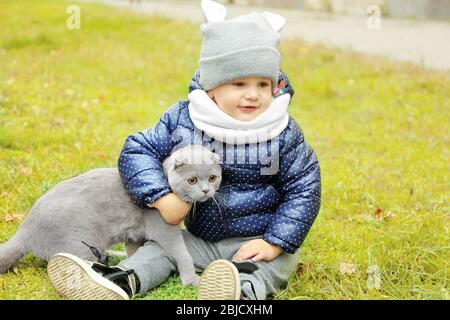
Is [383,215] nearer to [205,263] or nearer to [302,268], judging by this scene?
[302,268]

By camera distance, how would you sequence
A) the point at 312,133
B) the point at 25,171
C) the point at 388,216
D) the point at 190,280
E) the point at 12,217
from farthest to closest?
the point at 312,133 < the point at 25,171 < the point at 388,216 < the point at 12,217 < the point at 190,280

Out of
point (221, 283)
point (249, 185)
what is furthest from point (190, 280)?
point (249, 185)

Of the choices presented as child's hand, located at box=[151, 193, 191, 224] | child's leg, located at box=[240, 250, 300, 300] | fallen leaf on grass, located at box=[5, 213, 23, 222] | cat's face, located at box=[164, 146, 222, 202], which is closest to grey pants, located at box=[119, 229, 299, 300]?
child's leg, located at box=[240, 250, 300, 300]

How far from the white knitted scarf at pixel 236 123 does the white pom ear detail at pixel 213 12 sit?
1.31 feet

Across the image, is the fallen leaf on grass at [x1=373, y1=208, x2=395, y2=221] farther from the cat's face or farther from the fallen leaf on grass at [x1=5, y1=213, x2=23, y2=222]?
the fallen leaf on grass at [x1=5, y1=213, x2=23, y2=222]

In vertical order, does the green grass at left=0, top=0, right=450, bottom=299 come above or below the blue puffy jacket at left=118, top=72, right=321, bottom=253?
below

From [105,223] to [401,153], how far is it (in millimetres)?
3488

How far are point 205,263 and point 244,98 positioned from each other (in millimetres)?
889

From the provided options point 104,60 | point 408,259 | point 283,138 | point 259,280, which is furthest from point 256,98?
point 104,60

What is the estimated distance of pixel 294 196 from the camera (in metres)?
3.50

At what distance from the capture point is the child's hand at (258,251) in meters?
3.42

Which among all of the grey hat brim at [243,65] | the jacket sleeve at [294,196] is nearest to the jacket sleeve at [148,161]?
the grey hat brim at [243,65]

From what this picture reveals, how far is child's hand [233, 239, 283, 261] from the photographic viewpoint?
3424mm

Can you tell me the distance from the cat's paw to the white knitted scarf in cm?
70
